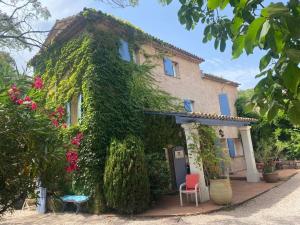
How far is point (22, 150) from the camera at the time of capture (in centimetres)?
473

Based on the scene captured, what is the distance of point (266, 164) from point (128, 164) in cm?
850

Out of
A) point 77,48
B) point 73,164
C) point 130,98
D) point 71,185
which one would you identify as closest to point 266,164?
point 130,98

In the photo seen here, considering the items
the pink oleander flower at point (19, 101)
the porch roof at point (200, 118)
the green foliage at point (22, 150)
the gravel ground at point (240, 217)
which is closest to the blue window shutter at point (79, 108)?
the porch roof at point (200, 118)

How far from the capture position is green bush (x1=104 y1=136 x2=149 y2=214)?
993 centimetres

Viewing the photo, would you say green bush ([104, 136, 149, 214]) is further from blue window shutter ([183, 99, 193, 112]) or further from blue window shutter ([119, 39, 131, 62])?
blue window shutter ([183, 99, 193, 112])

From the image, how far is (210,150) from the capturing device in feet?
38.6

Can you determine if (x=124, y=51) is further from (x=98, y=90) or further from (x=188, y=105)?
(x=188, y=105)

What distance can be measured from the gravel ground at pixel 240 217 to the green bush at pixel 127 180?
0.55 m

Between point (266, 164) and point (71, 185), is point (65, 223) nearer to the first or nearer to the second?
point (71, 185)

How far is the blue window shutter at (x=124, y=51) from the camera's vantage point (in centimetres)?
1367

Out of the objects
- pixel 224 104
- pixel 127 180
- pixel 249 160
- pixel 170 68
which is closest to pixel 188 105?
pixel 170 68

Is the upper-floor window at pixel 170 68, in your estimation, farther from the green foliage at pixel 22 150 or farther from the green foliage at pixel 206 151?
the green foliage at pixel 22 150

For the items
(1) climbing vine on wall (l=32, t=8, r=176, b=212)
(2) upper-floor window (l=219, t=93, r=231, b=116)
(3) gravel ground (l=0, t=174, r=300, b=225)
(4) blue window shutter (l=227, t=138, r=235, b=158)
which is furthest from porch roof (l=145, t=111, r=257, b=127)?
(2) upper-floor window (l=219, t=93, r=231, b=116)

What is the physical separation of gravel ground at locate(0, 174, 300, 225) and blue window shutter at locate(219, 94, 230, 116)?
372 inches
